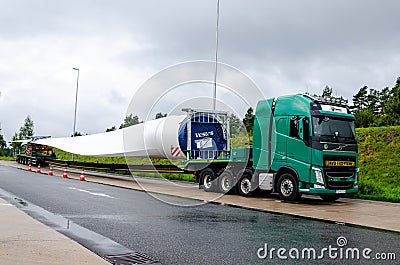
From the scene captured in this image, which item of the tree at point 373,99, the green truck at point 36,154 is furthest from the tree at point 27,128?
the tree at point 373,99

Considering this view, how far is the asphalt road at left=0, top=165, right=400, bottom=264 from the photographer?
653 cm

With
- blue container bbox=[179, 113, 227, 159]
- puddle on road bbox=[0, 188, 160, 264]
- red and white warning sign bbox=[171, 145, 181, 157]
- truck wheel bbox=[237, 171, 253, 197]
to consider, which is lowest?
puddle on road bbox=[0, 188, 160, 264]

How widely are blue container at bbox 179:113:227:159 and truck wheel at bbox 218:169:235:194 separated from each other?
2.92ft

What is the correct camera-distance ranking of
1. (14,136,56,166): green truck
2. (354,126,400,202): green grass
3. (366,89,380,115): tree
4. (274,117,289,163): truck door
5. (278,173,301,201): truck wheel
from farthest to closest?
(366,89,380,115): tree → (14,136,56,166): green truck → (354,126,400,202): green grass → (274,117,289,163): truck door → (278,173,301,201): truck wheel

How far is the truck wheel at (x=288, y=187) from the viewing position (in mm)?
14914

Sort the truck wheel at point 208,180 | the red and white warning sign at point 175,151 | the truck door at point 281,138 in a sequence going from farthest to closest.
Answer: the red and white warning sign at point 175,151
the truck wheel at point 208,180
the truck door at point 281,138

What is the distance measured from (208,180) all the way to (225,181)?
2.91ft

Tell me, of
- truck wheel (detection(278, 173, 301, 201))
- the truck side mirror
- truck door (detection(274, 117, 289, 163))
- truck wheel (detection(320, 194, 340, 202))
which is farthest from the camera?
truck wheel (detection(320, 194, 340, 202))

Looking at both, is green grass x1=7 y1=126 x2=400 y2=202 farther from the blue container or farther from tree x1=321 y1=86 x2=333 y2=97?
tree x1=321 y1=86 x2=333 y2=97

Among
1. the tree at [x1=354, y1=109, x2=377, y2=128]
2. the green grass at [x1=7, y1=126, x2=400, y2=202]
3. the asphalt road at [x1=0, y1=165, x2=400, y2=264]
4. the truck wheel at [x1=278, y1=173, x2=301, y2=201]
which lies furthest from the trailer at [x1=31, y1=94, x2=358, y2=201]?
the tree at [x1=354, y1=109, x2=377, y2=128]

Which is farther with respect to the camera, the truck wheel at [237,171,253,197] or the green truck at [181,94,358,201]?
the truck wheel at [237,171,253,197]

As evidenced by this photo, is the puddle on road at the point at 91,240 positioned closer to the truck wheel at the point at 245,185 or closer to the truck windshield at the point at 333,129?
the truck wheel at the point at 245,185

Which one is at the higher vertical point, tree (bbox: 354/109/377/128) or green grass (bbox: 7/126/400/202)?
tree (bbox: 354/109/377/128)

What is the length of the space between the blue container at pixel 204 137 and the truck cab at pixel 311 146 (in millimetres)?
3075
